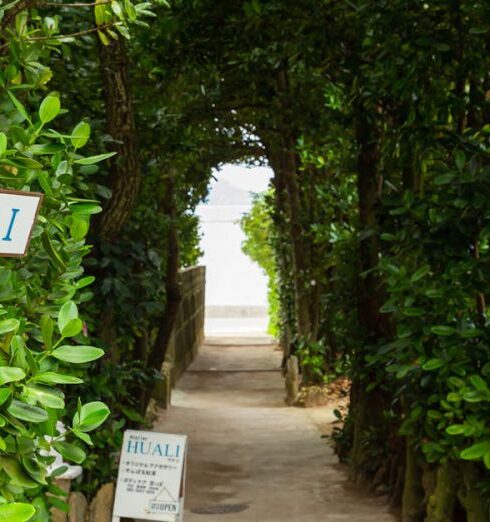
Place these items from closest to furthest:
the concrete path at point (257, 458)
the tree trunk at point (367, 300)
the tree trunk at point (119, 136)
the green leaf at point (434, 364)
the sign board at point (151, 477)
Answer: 1. the green leaf at point (434, 364)
2. the sign board at point (151, 477)
3. the tree trunk at point (119, 136)
4. the concrete path at point (257, 458)
5. the tree trunk at point (367, 300)

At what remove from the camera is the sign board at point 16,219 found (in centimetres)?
276

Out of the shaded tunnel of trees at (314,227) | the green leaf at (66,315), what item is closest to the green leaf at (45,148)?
the shaded tunnel of trees at (314,227)

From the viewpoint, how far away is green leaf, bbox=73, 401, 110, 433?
2801 millimetres

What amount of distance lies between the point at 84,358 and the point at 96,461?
17.6ft

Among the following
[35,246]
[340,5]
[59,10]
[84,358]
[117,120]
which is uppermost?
[340,5]

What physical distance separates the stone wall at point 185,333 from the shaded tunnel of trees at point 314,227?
3878 mm

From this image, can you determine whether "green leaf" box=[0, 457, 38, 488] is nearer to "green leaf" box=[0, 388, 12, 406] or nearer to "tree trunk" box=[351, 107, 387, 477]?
"green leaf" box=[0, 388, 12, 406]

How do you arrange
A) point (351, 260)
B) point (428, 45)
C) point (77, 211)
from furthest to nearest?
point (351, 260) < point (428, 45) < point (77, 211)

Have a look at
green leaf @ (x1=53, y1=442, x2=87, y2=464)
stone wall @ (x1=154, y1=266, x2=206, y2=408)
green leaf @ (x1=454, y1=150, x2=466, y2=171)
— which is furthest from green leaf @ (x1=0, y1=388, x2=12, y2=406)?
stone wall @ (x1=154, y1=266, x2=206, y2=408)

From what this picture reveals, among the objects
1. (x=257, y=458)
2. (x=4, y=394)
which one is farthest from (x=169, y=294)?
(x=4, y=394)

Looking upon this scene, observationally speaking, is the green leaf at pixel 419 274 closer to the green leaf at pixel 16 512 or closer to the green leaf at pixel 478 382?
the green leaf at pixel 478 382

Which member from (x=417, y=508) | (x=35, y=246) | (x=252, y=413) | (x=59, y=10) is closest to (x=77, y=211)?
(x=35, y=246)

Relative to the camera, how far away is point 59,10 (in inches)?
288

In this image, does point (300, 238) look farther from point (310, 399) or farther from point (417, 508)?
point (417, 508)
